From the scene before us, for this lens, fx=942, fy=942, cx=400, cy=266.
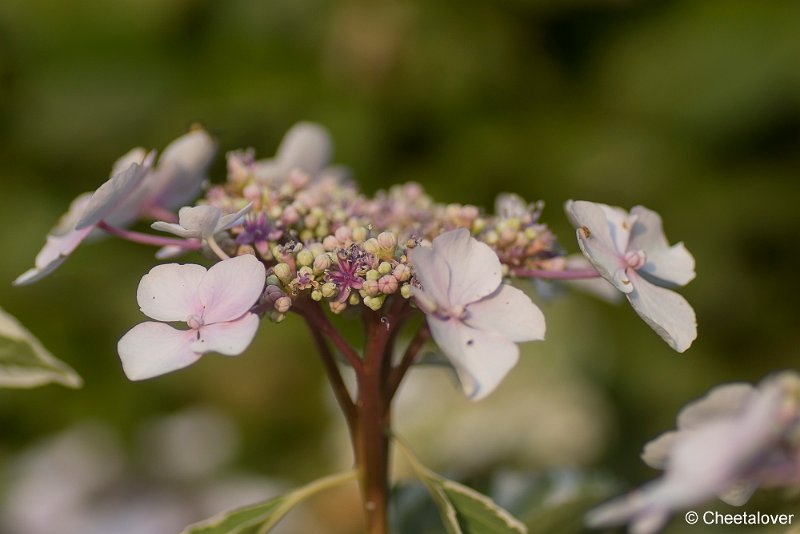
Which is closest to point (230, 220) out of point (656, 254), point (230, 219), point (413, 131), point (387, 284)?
point (230, 219)

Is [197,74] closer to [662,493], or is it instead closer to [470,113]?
[470,113]

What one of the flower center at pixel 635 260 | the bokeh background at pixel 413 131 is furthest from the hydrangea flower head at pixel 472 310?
the bokeh background at pixel 413 131

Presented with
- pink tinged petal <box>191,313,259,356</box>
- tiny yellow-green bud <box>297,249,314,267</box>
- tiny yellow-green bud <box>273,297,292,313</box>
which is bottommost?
pink tinged petal <box>191,313,259,356</box>

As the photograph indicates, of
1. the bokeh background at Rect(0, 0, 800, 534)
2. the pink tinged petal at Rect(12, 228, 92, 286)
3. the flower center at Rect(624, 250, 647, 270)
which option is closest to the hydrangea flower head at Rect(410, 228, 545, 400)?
the flower center at Rect(624, 250, 647, 270)

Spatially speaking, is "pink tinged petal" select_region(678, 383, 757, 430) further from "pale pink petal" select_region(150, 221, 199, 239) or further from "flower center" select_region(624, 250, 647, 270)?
"pale pink petal" select_region(150, 221, 199, 239)

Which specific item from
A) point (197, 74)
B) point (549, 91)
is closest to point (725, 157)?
point (549, 91)

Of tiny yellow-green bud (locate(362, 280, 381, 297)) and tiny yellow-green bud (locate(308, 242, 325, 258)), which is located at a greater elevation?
tiny yellow-green bud (locate(308, 242, 325, 258))
